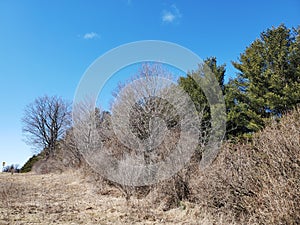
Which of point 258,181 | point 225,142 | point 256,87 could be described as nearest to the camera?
point 258,181

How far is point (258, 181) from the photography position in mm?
3998

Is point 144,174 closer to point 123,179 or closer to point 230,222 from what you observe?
point 123,179

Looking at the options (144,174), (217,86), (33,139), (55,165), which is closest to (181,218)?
(144,174)

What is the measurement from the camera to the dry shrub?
10.5 ft

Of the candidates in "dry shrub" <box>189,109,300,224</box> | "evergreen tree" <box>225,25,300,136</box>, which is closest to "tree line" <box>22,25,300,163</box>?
"evergreen tree" <box>225,25,300,136</box>

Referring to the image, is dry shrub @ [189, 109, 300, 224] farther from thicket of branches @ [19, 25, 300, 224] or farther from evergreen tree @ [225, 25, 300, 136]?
evergreen tree @ [225, 25, 300, 136]

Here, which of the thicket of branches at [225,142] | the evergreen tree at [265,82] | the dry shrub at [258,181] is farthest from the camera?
the evergreen tree at [265,82]

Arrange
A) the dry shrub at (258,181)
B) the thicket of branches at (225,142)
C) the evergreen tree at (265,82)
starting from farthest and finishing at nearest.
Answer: the evergreen tree at (265,82)
the thicket of branches at (225,142)
the dry shrub at (258,181)

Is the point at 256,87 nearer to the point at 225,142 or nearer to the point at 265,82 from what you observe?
the point at 265,82

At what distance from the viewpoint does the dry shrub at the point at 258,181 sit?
3199 mm

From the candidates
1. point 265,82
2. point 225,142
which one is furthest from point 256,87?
point 225,142

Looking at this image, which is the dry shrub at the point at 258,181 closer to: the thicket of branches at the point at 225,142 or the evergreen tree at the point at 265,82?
the thicket of branches at the point at 225,142

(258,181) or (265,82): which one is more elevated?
(265,82)

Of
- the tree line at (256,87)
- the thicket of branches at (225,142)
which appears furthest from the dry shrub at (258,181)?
the tree line at (256,87)
